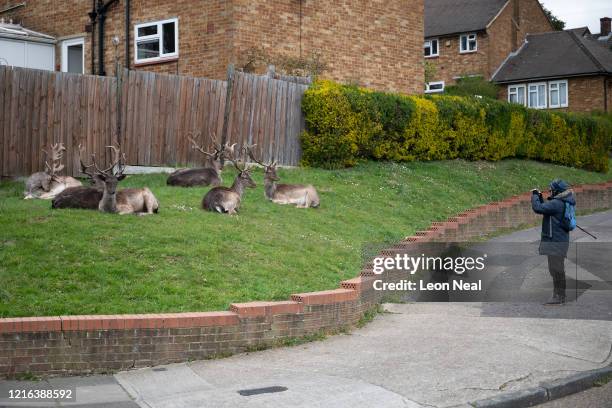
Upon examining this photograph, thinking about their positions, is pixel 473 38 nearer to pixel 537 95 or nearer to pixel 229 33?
pixel 537 95

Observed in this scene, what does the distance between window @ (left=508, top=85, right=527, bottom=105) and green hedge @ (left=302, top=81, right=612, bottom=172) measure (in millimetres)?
16610

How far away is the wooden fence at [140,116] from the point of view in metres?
18.9

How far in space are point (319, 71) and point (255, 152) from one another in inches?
238

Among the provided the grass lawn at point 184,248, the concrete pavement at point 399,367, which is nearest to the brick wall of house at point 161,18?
the grass lawn at point 184,248

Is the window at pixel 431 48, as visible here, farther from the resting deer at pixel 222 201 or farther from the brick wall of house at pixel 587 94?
the resting deer at pixel 222 201

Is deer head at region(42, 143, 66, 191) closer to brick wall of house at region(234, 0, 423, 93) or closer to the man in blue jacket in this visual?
brick wall of house at region(234, 0, 423, 93)

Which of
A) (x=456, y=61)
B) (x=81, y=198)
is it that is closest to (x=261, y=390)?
(x=81, y=198)

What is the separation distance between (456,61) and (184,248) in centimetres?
4007

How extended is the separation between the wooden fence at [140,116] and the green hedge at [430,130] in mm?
737

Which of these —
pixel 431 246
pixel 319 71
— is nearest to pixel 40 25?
pixel 319 71

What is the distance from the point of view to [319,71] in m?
26.6

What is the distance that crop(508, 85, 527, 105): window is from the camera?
49.3 metres

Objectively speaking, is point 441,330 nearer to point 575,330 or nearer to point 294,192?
point 575,330

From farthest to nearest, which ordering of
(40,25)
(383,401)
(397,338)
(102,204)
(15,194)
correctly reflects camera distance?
(40,25) → (15,194) → (102,204) → (397,338) → (383,401)
